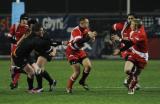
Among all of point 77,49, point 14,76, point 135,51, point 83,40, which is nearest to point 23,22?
point 14,76

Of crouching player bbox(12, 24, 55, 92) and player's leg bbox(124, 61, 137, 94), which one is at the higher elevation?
crouching player bbox(12, 24, 55, 92)

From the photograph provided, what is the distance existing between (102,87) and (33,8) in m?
21.3

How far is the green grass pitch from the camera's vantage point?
16.6 m

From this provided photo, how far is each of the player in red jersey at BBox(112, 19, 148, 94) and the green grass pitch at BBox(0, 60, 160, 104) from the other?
0.42 metres

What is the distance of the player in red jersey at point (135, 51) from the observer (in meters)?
18.6

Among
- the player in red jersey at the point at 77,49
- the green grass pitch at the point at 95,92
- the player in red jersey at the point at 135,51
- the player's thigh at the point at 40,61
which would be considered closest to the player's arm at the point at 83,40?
the player in red jersey at the point at 77,49

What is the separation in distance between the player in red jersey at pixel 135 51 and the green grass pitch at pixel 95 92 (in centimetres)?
42

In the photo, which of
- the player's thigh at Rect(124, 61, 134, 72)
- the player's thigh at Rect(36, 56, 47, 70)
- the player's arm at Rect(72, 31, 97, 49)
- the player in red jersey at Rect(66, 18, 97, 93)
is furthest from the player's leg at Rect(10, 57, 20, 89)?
the player's thigh at Rect(124, 61, 134, 72)

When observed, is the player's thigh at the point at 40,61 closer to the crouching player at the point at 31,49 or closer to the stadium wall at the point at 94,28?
the crouching player at the point at 31,49

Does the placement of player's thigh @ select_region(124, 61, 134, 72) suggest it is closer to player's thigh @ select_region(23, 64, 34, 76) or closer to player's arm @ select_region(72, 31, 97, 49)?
player's arm @ select_region(72, 31, 97, 49)

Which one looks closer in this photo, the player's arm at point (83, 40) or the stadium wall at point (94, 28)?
the player's arm at point (83, 40)

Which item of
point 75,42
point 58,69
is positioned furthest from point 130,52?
point 58,69

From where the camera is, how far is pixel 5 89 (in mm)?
20109

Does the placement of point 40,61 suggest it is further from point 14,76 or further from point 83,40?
point 14,76
